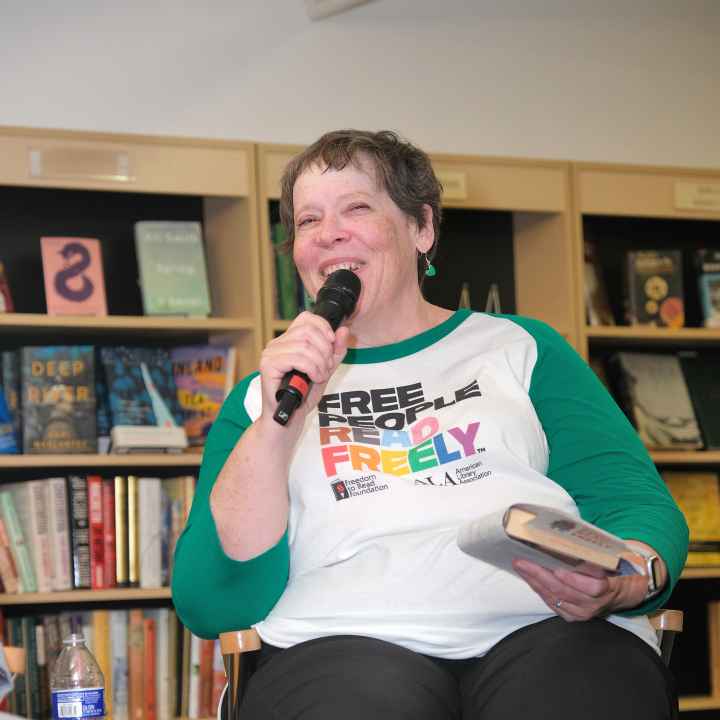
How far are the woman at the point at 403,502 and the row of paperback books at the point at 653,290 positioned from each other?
6.46 feet

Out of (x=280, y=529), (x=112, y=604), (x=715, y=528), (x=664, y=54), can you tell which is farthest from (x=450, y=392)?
(x=664, y=54)

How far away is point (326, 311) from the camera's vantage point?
5.13 ft

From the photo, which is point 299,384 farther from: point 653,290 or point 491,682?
point 653,290

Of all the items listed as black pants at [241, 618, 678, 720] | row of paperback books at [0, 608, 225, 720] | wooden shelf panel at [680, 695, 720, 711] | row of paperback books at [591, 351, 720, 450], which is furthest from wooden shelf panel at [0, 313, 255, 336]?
black pants at [241, 618, 678, 720]

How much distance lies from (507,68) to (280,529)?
2678 mm

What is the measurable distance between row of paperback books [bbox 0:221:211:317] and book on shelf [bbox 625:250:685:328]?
1.38 meters

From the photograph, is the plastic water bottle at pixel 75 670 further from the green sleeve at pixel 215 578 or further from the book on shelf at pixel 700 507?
the book on shelf at pixel 700 507

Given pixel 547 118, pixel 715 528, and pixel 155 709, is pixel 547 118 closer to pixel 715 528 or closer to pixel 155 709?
pixel 715 528

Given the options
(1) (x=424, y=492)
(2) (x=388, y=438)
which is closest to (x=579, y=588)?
(1) (x=424, y=492)

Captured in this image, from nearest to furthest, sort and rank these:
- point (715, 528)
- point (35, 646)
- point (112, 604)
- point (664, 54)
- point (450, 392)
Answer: point (450, 392) → point (35, 646) → point (112, 604) → point (715, 528) → point (664, 54)

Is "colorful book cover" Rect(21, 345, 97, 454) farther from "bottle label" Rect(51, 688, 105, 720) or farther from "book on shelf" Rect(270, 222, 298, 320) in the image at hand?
"bottle label" Rect(51, 688, 105, 720)

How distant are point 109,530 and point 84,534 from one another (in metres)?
0.07

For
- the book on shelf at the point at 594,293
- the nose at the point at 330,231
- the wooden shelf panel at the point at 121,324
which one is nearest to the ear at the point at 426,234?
the nose at the point at 330,231

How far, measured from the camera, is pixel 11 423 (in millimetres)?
3207
